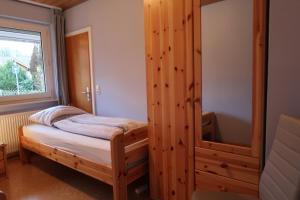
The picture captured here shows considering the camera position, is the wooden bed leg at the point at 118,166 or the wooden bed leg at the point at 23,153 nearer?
the wooden bed leg at the point at 118,166

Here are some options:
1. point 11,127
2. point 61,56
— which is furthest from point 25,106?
point 61,56

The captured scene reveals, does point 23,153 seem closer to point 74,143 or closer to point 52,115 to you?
point 52,115

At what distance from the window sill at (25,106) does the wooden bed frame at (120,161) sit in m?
1.31

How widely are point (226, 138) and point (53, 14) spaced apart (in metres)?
3.48

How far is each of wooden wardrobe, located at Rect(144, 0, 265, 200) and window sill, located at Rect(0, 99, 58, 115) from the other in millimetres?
2489

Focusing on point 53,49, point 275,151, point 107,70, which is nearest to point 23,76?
point 53,49

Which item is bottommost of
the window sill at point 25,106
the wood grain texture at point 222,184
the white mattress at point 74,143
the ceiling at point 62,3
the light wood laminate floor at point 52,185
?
the light wood laminate floor at point 52,185

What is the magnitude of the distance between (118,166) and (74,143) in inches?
26.2

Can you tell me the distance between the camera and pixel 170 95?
181cm

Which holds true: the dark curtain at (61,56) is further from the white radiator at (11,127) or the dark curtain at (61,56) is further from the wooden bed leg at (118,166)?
the wooden bed leg at (118,166)

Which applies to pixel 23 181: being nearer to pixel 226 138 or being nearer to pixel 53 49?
pixel 53 49

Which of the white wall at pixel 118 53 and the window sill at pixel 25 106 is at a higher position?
the white wall at pixel 118 53

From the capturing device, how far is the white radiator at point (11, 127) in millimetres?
3108

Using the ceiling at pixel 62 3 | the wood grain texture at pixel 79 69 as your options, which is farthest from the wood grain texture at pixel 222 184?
the ceiling at pixel 62 3
